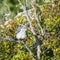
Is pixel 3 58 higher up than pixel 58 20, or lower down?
lower down

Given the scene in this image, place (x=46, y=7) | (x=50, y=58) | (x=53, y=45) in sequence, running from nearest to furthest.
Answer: (x=53, y=45) < (x=50, y=58) < (x=46, y=7)

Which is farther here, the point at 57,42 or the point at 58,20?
the point at 58,20

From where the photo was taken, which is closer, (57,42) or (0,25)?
(57,42)

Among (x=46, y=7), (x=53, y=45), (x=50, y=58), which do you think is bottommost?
(x=50, y=58)

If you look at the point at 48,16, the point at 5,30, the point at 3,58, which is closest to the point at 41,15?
the point at 48,16

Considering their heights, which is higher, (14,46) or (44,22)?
(44,22)

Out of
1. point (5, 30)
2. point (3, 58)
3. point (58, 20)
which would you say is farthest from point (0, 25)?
point (58, 20)

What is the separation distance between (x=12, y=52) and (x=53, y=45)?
1.06 m

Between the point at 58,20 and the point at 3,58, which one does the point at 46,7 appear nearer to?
the point at 58,20

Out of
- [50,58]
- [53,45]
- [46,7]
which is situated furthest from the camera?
[46,7]

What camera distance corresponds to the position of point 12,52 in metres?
6.39

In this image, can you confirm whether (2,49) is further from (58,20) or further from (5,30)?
(58,20)

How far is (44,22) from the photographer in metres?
6.38

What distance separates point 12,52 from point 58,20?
4.02 ft
